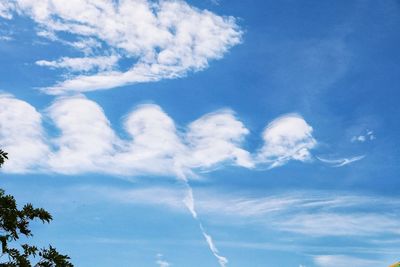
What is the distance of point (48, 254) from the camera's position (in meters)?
36.5

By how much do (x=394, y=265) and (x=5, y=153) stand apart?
53020mm

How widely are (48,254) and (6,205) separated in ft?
13.0

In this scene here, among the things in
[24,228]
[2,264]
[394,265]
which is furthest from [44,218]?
[394,265]

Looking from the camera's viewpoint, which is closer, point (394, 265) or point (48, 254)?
point (48, 254)

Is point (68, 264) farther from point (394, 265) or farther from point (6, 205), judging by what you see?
point (394, 265)

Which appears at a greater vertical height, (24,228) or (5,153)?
(5,153)

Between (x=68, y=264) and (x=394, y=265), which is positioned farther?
(x=394, y=265)

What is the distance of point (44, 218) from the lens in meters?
37.4

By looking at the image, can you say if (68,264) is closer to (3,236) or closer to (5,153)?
(3,236)

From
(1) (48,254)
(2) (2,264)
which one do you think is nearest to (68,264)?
(1) (48,254)

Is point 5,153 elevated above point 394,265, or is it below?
below

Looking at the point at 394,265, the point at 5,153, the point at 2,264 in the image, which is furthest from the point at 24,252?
the point at 394,265

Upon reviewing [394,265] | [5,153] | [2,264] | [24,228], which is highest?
[394,265]

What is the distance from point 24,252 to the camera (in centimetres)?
3594
